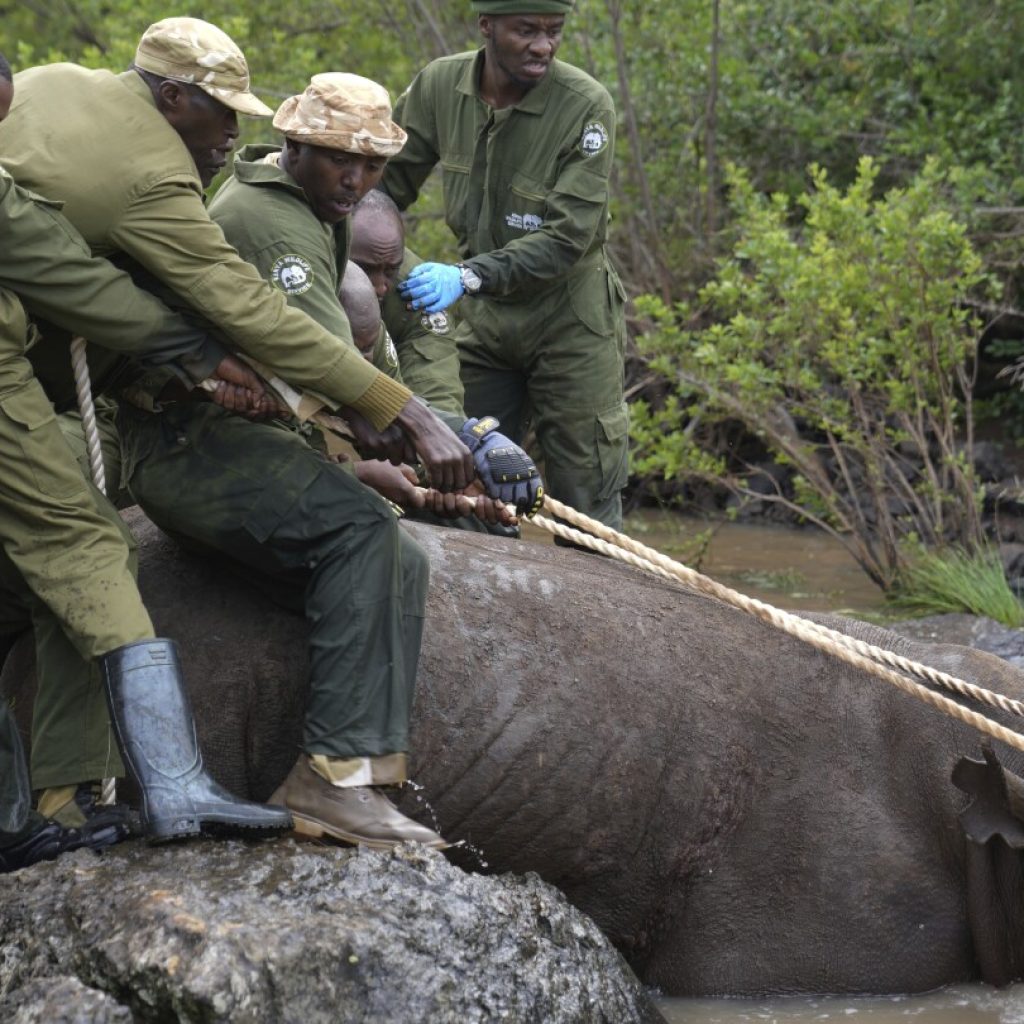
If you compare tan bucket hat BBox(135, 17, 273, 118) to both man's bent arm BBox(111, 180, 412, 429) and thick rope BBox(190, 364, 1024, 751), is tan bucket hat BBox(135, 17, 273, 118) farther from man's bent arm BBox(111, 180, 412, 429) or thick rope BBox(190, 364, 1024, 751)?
thick rope BBox(190, 364, 1024, 751)

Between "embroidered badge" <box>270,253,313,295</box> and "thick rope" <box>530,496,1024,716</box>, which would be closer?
"embroidered badge" <box>270,253,313,295</box>

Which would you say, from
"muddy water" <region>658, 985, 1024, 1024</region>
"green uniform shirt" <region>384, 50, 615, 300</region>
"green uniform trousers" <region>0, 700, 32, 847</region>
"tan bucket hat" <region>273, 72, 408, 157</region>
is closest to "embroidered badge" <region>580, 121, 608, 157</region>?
"green uniform shirt" <region>384, 50, 615, 300</region>

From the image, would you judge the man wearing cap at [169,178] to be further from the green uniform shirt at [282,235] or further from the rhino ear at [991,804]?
the rhino ear at [991,804]

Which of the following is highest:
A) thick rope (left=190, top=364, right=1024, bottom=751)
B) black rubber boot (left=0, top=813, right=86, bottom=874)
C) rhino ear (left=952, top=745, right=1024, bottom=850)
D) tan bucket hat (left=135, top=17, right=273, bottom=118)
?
tan bucket hat (left=135, top=17, right=273, bottom=118)

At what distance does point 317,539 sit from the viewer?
4363mm

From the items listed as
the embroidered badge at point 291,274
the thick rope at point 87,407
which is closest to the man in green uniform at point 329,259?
the embroidered badge at point 291,274

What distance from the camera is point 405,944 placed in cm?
382

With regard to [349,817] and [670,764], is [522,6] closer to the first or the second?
[670,764]

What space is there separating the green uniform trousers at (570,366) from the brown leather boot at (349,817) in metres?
3.00

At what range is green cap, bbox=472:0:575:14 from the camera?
6609 millimetres

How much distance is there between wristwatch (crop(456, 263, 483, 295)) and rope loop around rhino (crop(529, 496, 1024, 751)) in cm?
177

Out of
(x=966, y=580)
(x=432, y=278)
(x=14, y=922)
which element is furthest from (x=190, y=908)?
(x=966, y=580)

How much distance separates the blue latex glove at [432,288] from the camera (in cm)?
643

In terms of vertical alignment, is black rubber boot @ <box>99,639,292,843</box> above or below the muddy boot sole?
above
